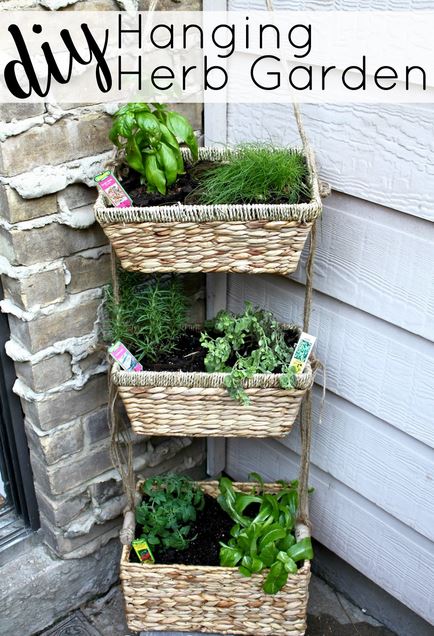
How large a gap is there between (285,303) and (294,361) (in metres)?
0.31

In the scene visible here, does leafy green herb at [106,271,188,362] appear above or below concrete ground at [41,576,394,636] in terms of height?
above

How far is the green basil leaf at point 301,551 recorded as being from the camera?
5.65 ft

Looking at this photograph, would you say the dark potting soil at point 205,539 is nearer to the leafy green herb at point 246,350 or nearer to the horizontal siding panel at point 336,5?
the leafy green herb at point 246,350

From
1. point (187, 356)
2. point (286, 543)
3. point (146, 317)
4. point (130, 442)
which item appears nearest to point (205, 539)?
point (286, 543)

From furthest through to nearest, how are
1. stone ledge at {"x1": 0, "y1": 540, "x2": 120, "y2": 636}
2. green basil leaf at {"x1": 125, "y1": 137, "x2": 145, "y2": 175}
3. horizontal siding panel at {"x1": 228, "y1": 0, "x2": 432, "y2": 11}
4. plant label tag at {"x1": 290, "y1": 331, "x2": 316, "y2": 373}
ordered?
1. stone ledge at {"x1": 0, "y1": 540, "x2": 120, "y2": 636}
2. plant label tag at {"x1": 290, "y1": 331, "x2": 316, "y2": 373}
3. green basil leaf at {"x1": 125, "y1": 137, "x2": 145, "y2": 175}
4. horizontal siding panel at {"x1": 228, "y1": 0, "x2": 432, "y2": 11}

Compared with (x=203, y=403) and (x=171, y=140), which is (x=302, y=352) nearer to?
(x=203, y=403)

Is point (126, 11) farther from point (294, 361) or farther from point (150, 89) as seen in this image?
point (294, 361)

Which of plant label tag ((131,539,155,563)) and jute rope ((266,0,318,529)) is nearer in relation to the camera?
jute rope ((266,0,318,529))

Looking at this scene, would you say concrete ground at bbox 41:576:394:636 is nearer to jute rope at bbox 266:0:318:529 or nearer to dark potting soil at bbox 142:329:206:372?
jute rope at bbox 266:0:318:529

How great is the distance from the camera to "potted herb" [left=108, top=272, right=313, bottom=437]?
153cm

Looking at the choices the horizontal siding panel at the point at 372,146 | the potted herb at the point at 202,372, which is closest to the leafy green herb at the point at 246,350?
the potted herb at the point at 202,372

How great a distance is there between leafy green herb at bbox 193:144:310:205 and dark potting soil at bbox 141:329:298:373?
15.2 inches

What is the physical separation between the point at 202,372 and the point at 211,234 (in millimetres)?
336

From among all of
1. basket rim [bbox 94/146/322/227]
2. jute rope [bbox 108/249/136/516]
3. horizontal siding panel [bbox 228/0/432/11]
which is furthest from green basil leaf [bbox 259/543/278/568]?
horizontal siding panel [bbox 228/0/432/11]
